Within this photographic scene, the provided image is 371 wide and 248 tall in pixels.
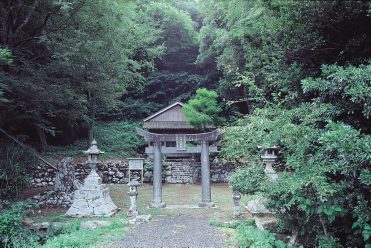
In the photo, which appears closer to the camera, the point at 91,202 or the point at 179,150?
the point at 91,202

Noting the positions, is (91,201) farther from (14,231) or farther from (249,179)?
(249,179)

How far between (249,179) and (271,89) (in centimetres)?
Result: 434

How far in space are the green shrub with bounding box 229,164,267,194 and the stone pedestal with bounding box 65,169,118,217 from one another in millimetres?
4972

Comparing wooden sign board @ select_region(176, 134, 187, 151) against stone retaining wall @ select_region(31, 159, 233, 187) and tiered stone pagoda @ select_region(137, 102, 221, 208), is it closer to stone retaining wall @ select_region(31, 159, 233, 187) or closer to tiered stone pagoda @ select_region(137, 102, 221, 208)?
tiered stone pagoda @ select_region(137, 102, 221, 208)

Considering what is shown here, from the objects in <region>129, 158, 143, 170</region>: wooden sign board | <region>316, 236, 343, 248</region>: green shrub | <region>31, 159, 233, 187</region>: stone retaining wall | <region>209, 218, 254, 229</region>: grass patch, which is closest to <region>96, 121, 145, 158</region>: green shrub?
<region>31, 159, 233, 187</region>: stone retaining wall

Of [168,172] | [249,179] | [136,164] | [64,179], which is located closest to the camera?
[249,179]

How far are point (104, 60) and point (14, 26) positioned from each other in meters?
3.06

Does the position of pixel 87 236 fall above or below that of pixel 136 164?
below

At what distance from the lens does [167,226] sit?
25.0 feet

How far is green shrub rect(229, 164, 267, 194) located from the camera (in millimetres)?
6031

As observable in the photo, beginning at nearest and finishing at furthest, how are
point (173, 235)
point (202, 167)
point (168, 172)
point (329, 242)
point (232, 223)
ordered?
point (329, 242)
point (173, 235)
point (232, 223)
point (202, 167)
point (168, 172)

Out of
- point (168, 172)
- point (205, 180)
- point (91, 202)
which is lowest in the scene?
point (91, 202)

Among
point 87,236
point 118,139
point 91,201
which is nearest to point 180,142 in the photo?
point 91,201

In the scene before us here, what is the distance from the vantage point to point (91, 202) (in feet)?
30.9
